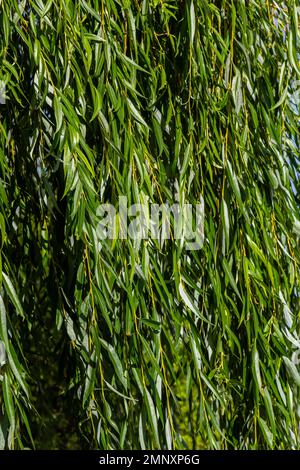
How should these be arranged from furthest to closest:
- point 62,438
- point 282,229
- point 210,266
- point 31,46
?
point 62,438 → point 282,229 → point 210,266 → point 31,46

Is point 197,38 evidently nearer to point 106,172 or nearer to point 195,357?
point 106,172

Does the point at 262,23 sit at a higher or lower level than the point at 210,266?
higher

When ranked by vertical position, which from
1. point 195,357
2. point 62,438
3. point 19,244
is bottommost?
point 62,438

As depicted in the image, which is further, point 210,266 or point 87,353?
point 210,266

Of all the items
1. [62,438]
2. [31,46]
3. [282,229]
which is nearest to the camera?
[31,46]

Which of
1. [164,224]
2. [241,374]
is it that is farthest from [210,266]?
[241,374]

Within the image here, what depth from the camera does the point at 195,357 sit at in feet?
5.43

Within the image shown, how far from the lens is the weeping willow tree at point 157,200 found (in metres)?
1.57

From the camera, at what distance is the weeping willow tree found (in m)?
1.57

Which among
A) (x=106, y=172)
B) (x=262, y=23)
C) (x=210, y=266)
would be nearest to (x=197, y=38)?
(x=262, y=23)

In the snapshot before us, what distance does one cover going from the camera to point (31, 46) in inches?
61.4

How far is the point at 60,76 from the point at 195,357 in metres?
0.65

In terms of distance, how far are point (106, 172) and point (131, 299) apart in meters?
0.27

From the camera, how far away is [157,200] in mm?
1710
